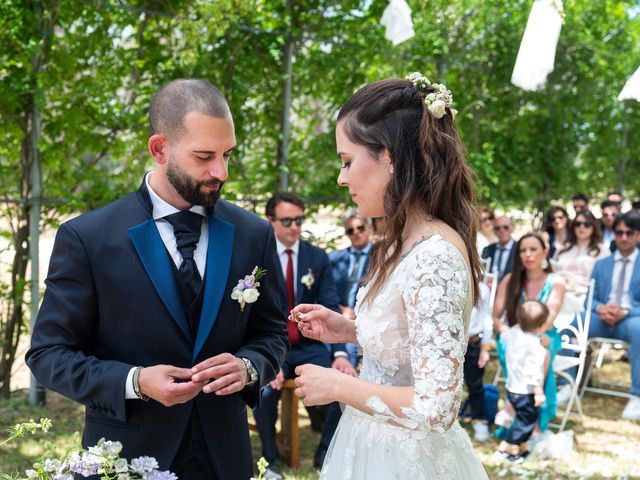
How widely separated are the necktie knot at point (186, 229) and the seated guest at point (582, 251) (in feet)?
21.1

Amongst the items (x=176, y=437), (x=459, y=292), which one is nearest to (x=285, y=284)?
(x=176, y=437)

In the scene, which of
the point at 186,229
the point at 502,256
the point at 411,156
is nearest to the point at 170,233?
the point at 186,229

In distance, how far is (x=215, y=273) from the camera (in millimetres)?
2543

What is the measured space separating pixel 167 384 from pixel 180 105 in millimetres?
950

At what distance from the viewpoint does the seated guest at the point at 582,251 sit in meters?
8.38

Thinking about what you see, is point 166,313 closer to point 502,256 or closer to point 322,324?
point 322,324

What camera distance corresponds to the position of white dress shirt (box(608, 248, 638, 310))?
734cm

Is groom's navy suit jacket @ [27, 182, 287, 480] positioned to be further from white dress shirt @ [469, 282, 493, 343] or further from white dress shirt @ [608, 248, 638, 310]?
white dress shirt @ [608, 248, 638, 310]

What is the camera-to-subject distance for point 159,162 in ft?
8.60

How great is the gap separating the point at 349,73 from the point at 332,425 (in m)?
3.68

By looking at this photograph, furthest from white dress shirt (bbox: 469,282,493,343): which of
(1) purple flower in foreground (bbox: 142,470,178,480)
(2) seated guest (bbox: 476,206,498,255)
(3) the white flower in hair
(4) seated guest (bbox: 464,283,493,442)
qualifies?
(1) purple flower in foreground (bbox: 142,470,178,480)

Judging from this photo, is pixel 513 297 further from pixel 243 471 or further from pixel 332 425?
pixel 243 471

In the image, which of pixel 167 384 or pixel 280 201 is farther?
pixel 280 201

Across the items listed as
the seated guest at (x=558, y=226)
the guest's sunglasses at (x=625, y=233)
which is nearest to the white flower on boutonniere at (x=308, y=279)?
the guest's sunglasses at (x=625, y=233)
